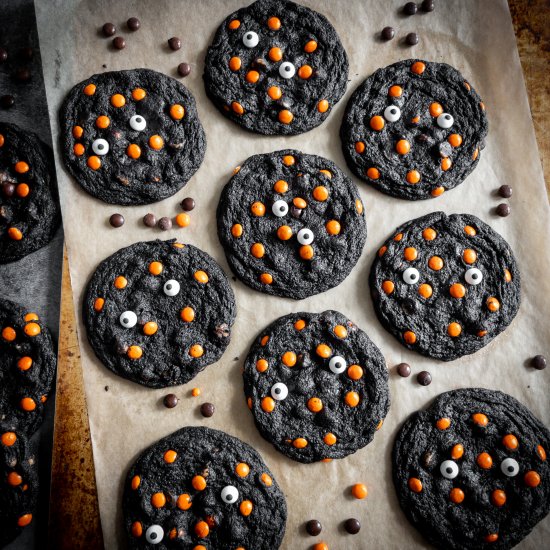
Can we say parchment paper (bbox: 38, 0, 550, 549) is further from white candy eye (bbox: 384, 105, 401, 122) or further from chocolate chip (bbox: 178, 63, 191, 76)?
white candy eye (bbox: 384, 105, 401, 122)

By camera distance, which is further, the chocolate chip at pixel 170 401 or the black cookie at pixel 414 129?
the black cookie at pixel 414 129

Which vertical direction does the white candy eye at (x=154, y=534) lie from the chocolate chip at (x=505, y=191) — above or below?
below

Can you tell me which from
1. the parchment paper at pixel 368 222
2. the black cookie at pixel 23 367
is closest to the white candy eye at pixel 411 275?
the parchment paper at pixel 368 222

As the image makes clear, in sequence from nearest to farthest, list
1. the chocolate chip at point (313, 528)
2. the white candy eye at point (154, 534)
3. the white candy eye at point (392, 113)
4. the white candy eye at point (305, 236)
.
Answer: the white candy eye at point (154, 534) < the chocolate chip at point (313, 528) < the white candy eye at point (305, 236) < the white candy eye at point (392, 113)

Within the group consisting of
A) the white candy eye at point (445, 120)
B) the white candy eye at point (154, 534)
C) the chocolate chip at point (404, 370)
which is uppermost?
the white candy eye at point (445, 120)

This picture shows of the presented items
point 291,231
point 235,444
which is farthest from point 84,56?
point 235,444

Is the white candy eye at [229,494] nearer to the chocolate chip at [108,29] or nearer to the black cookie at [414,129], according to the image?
the black cookie at [414,129]

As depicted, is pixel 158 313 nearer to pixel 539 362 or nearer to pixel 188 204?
pixel 188 204
